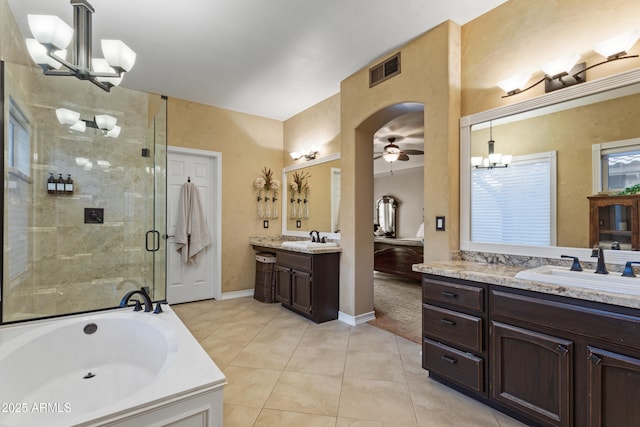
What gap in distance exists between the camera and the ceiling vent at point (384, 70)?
9.77ft

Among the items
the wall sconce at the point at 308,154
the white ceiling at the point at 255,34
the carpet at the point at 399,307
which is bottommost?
the carpet at the point at 399,307

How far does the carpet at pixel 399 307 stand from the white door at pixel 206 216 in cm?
242

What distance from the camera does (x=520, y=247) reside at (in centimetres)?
221

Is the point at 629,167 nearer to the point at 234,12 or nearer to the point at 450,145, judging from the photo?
the point at 450,145

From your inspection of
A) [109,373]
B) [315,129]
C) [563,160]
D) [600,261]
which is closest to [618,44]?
[563,160]

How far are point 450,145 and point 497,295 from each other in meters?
1.29

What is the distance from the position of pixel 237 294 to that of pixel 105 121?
2.83 metres

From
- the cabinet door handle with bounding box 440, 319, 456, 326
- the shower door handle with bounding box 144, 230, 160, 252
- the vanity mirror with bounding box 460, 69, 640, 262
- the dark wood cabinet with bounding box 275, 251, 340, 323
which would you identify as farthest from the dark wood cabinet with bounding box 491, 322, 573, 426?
the shower door handle with bounding box 144, 230, 160, 252

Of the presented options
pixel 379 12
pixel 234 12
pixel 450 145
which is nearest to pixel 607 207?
pixel 450 145

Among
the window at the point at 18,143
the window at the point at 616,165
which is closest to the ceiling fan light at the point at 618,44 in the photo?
the window at the point at 616,165

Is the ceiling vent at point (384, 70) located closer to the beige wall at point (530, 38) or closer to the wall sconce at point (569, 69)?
the beige wall at point (530, 38)

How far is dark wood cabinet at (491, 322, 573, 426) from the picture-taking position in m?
1.52

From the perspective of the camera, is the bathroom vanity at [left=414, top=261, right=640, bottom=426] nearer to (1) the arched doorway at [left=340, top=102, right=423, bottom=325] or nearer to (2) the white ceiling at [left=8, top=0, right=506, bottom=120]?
(1) the arched doorway at [left=340, top=102, right=423, bottom=325]

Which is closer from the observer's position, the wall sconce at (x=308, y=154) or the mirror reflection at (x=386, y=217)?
the wall sconce at (x=308, y=154)
